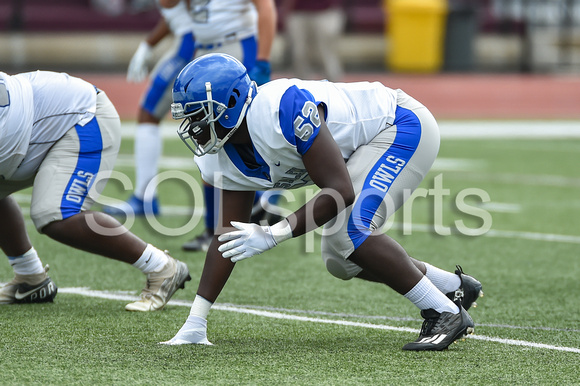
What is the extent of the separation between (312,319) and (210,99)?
128 cm

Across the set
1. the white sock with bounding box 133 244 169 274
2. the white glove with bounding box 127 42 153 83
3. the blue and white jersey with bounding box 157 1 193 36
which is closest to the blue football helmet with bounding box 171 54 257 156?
the white sock with bounding box 133 244 169 274

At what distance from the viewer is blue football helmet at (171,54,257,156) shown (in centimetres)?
357

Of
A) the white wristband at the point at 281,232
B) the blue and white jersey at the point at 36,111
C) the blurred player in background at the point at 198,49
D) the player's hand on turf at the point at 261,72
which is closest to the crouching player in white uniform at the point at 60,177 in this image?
the blue and white jersey at the point at 36,111

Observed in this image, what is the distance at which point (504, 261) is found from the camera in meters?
5.84

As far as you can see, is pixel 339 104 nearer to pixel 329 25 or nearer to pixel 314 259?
pixel 314 259

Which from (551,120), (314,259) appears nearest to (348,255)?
(314,259)

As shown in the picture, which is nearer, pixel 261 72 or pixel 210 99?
pixel 210 99

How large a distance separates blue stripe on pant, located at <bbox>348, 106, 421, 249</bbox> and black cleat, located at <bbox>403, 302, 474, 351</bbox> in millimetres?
445

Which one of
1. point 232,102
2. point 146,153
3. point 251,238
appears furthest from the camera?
point 146,153

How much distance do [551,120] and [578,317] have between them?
11.8 m

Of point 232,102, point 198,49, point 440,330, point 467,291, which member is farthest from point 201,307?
point 198,49

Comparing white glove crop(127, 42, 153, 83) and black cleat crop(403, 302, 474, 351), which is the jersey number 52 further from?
white glove crop(127, 42, 153, 83)

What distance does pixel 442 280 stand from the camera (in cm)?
413

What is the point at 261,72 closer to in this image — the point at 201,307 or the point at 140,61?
Result: the point at 140,61
